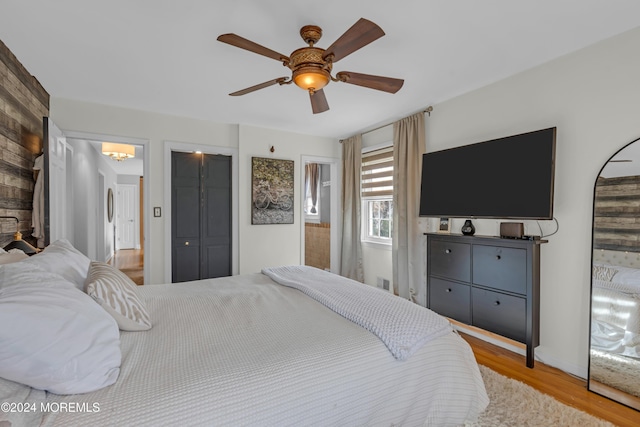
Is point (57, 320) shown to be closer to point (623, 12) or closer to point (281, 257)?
point (623, 12)

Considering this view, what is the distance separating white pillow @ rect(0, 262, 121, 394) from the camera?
35.4 inches

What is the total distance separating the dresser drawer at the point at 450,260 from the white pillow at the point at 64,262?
9.43ft

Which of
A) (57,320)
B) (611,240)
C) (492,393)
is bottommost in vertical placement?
(492,393)

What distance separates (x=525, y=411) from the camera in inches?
75.1

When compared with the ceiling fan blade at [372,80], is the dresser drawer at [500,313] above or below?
below

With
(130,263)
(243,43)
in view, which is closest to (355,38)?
(243,43)

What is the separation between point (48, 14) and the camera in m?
2.00

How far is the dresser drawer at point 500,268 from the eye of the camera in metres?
2.46

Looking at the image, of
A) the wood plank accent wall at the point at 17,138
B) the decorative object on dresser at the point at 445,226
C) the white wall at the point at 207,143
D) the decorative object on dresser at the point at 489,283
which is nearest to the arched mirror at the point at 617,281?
the decorative object on dresser at the point at 489,283

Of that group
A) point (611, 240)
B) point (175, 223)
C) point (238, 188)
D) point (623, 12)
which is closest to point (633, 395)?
point (611, 240)

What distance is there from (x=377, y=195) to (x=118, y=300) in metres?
3.55

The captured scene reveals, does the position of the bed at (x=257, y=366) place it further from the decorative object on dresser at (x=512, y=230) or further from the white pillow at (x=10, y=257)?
the decorative object on dresser at (x=512, y=230)

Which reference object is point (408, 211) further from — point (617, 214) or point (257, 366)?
point (257, 366)

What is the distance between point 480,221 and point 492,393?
5.18ft
